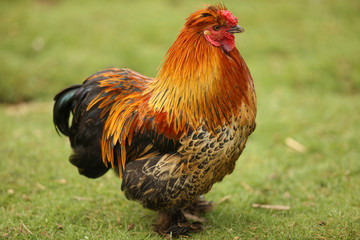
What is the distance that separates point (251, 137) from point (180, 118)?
10.4 ft

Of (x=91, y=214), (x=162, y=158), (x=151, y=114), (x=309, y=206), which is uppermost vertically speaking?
(x=151, y=114)

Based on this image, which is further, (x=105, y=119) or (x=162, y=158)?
(x=105, y=119)

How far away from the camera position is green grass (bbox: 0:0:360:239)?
3916 millimetres

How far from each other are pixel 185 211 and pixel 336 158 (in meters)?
2.41

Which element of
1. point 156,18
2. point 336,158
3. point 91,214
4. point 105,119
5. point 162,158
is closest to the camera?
point 162,158

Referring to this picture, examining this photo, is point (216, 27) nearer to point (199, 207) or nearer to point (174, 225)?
point (174, 225)

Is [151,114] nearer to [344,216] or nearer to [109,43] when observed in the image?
[344,216]

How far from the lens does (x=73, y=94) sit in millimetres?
3770

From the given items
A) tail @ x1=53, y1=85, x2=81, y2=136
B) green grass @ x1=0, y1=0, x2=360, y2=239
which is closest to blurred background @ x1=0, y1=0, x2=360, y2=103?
green grass @ x1=0, y1=0, x2=360, y2=239

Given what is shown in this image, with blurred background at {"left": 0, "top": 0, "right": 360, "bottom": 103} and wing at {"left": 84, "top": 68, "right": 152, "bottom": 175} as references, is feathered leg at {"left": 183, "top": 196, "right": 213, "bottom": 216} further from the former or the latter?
blurred background at {"left": 0, "top": 0, "right": 360, "bottom": 103}

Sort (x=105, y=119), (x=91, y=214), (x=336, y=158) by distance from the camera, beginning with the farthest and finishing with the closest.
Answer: (x=336, y=158), (x=91, y=214), (x=105, y=119)

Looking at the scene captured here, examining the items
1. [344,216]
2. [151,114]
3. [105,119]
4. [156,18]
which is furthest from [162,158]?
[156,18]

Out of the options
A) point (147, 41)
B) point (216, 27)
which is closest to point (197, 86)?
point (216, 27)

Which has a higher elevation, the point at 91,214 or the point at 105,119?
the point at 105,119
